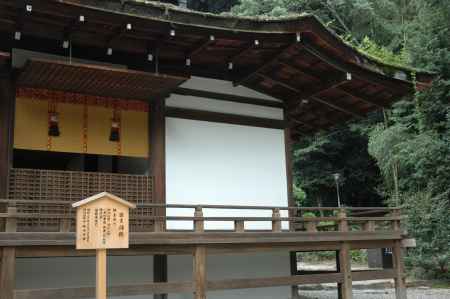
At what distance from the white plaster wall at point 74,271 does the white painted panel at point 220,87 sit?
11.2ft

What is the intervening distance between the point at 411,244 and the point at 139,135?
19.4ft

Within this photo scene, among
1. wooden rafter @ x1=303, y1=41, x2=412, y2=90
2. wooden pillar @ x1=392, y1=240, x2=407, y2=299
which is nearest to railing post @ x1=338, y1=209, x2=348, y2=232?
wooden pillar @ x1=392, y1=240, x2=407, y2=299

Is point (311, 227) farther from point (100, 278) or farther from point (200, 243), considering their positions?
point (100, 278)

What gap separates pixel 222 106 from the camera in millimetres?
10242

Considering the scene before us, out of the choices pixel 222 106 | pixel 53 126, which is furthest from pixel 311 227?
pixel 53 126

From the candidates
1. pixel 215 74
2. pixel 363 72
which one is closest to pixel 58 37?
pixel 215 74

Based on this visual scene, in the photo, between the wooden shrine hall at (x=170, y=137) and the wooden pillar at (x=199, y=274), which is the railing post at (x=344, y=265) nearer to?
the wooden shrine hall at (x=170, y=137)

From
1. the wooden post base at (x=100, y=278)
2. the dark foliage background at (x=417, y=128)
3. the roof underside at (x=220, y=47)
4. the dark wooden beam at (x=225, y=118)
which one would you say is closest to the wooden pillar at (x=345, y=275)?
the dark wooden beam at (x=225, y=118)

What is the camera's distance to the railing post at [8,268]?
637cm

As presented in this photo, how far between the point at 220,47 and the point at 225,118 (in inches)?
63.1

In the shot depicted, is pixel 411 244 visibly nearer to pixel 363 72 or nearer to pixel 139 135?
pixel 363 72

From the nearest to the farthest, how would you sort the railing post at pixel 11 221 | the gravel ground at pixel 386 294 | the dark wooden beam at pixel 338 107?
the railing post at pixel 11 221, the dark wooden beam at pixel 338 107, the gravel ground at pixel 386 294

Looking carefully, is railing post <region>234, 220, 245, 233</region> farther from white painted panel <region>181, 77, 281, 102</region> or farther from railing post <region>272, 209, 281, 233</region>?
white painted panel <region>181, 77, 281, 102</region>

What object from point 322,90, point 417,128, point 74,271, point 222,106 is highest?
point 417,128
